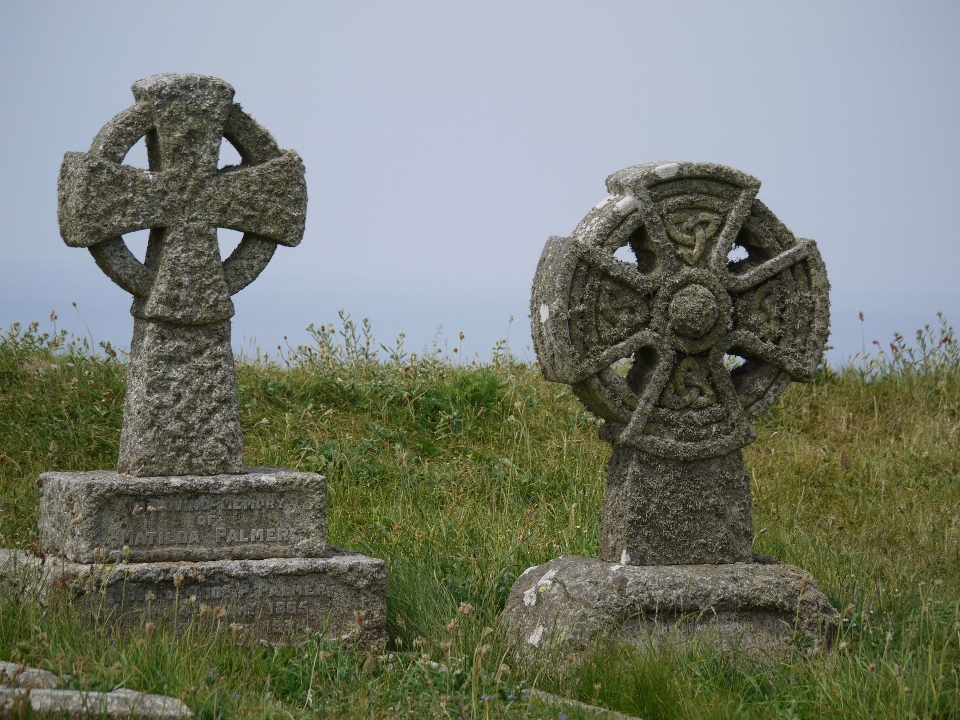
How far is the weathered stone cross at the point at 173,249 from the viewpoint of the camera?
5.30m

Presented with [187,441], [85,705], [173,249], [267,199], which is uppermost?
[267,199]

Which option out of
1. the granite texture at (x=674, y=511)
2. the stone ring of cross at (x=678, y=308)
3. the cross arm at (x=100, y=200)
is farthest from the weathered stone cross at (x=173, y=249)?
the granite texture at (x=674, y=511)

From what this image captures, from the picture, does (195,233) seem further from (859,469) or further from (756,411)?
(859,469)

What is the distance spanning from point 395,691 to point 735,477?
6.76ft

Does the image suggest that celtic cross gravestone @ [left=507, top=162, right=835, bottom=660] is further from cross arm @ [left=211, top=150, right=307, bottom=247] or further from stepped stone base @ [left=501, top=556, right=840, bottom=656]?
cross arm @ [left=211, top=150, right=307, bottom=247]

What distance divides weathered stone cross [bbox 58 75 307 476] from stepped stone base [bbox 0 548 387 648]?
53 centimetres

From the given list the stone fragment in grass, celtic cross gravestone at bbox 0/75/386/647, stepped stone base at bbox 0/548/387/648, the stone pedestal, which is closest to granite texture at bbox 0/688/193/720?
the stone fragment in grass

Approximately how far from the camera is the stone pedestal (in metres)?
5.07

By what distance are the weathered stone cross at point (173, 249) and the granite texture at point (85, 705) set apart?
1.70m

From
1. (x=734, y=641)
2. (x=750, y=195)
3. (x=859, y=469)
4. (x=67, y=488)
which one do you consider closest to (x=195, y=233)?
(x=67, y=488)

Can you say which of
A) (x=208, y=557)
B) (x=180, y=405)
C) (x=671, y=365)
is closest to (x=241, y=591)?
(x=208, y=557)

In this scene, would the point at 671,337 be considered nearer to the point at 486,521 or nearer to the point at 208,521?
the point at 486,521

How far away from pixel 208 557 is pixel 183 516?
0.77 ft

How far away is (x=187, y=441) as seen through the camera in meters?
5.39
